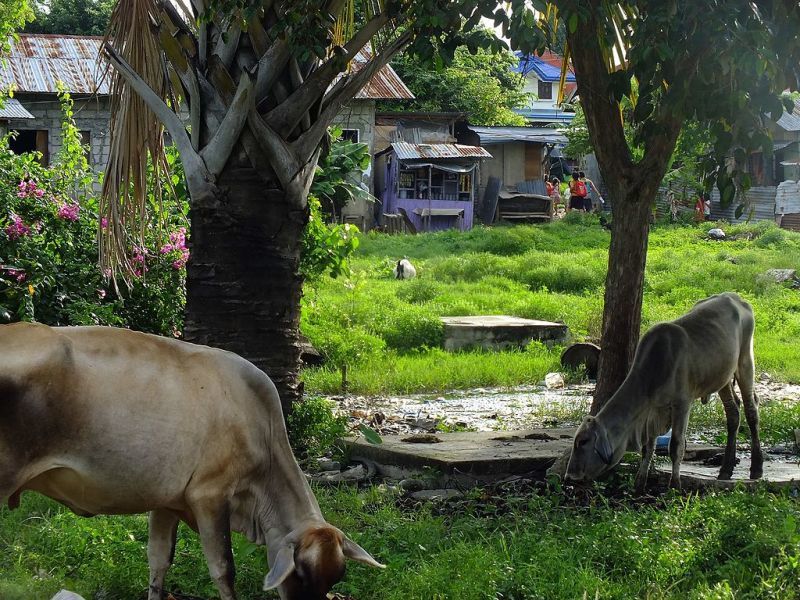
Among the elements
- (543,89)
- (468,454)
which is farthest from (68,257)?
(543,89)

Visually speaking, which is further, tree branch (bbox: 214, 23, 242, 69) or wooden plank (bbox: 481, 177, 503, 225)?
wooden plank (bbox: 481, 177, 503, 225)

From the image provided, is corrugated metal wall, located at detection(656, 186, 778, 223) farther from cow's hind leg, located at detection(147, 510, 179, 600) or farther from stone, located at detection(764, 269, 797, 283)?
cow's hind leg, located at detection(147, 510, 179, 600)

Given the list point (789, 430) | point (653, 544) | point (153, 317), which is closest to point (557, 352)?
point (789, 430)

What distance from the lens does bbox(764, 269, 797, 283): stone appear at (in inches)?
705

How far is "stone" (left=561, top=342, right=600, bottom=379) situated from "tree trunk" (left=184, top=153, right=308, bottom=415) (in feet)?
18.7

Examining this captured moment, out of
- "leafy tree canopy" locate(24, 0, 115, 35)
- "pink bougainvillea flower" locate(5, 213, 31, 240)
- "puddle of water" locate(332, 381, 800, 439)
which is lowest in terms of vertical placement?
"puddle of water" locate(332, 381, 800, 439)

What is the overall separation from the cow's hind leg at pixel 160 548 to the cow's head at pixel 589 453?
2.91 meters

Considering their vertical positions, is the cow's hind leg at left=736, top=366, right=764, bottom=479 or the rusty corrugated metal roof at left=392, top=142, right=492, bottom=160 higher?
the rusty corrugated metal roof at left=392, top=142, right=492, bottom=160

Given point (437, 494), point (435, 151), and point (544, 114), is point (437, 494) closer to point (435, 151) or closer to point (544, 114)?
point (435, 151)

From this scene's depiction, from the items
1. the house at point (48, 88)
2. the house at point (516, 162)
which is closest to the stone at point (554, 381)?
the house at point (48, 88)

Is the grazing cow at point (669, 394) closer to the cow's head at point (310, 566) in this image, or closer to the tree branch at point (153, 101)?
the cow's head at point (310, 566)

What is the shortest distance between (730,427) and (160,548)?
4.38 meters

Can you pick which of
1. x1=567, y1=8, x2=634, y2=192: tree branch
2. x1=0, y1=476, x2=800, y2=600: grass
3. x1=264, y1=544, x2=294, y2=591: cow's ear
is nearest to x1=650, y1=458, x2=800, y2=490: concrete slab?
x1=0, y1=476, x2=800, y2=600: grass

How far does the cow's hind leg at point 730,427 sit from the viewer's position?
721 centimetres
